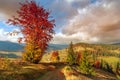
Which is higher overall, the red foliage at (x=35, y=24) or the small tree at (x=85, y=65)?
the red foliage at (x=35, y=24)

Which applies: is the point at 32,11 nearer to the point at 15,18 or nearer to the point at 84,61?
the point at 15,18

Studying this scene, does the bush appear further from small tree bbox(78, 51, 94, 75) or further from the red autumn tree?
small tree bbox(78, 51, 94, 75)

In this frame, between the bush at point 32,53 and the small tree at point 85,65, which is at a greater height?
the bush at point 32,53

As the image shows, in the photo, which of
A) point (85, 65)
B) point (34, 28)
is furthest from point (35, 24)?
point (85, 65)

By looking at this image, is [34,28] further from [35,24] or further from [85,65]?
[85,65]

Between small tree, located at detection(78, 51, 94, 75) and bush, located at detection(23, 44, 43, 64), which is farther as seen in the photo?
small tree, located at detection(78, 51, 94, 75)

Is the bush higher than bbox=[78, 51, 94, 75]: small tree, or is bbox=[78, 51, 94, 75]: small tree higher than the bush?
the bush

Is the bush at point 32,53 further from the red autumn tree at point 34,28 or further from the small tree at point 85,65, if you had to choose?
the small tree at point 85,65

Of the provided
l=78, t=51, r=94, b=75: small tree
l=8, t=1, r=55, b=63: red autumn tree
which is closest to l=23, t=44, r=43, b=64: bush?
l=8, t=1, r=55, b=63: red autumn tree

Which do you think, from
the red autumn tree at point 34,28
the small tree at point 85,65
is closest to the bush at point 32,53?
the red autumn tree at point 34,28

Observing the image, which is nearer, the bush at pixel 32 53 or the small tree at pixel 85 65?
the bush at pixel 32 53

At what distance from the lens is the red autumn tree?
187 feet

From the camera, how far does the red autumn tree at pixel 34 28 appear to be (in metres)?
57.1

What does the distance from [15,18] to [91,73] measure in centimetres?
2933
